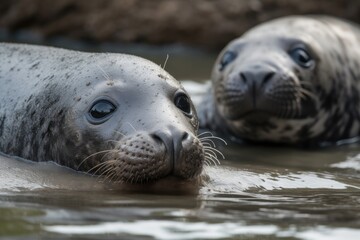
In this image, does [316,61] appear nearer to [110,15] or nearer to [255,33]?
[255,33]

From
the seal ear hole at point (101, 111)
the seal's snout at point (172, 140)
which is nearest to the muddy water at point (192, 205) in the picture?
the seal's snout at point (172, 140)

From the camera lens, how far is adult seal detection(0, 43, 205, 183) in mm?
5062

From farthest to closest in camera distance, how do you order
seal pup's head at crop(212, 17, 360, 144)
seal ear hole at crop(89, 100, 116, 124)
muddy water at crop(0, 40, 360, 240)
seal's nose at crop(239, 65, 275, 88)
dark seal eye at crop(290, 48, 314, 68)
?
dark seal eye at crop(290, 48, 314, 68)
seal pup's head at crop(212, 17, 360, 144)
seal's nose at crop(239, 65, 275, 88)
seal ear hole at crop(89, 100, 116, 124)
muddy water at crop(0, 40, 360, 240)

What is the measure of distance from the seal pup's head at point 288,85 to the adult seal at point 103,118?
1.83 metres

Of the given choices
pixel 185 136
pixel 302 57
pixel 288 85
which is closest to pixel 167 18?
pixel 302 57

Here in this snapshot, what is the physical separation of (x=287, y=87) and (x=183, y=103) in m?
2.32

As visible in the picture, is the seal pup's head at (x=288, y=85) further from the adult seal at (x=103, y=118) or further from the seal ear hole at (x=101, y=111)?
the seal ear hole at (x=101, y=111)

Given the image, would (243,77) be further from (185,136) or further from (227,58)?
(185,136)

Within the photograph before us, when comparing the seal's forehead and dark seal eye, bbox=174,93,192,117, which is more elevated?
the seal's forehead

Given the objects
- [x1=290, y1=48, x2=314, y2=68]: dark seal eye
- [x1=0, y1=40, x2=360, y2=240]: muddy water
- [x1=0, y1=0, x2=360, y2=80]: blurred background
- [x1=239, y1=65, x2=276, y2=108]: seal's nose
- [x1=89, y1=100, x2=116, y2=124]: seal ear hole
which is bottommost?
[x1=0, y1=40, x2=360, y2=240]: muddy water

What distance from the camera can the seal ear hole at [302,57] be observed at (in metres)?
8.33

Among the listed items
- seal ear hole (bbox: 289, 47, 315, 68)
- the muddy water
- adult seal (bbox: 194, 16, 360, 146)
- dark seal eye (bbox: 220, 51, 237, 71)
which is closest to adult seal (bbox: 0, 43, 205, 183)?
the muddy water

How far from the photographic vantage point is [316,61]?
332 inches

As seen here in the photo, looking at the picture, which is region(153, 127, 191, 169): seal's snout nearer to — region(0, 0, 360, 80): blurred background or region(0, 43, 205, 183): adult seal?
region(0, 43, 205, 183): adult seal
